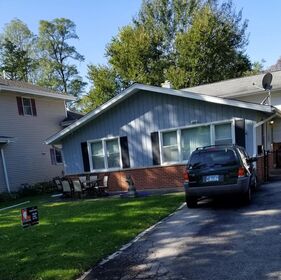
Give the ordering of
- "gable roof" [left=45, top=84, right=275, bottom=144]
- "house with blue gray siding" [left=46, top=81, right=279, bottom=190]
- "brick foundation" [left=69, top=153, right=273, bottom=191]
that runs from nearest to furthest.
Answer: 1. "gable roof" [left=45, top=84, right=275, bottom=144]
2. "house with blue gray siding" [left=46, top=81, right=279, bottom=190]
3. "brick foundation" [left=69, top=153, right=273, bottom=191]

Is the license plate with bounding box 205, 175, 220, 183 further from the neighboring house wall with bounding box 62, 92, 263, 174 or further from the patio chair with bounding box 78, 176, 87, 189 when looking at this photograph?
the patio chair with bounding box 78, 176, 87, 189

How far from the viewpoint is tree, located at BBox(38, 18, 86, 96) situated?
45844 millimetres

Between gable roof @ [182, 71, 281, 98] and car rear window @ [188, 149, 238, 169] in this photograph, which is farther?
gable roof @ [182, 71, 281, 98]

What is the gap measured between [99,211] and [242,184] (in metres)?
4.31

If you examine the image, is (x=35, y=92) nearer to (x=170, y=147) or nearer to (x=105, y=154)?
(x=105, y=154)

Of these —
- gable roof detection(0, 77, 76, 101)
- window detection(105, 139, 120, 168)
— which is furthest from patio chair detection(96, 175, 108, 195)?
gable roof detection(0, 77, 76, 101)

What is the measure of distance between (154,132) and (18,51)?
31.6 metres

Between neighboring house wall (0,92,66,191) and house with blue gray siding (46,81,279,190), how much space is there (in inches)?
187

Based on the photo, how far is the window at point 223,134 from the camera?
14.3 meters

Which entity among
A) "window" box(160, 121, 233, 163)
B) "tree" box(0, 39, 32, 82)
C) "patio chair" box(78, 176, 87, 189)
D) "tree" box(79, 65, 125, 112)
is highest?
"tree" box(0, 39, 32, 82)

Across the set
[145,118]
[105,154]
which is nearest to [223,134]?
[145,118]

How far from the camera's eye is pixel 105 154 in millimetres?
16969

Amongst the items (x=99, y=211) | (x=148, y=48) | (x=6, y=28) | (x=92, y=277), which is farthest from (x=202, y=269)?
(x=6, y=28)

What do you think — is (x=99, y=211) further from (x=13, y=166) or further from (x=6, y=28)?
(x=6, y=28)
